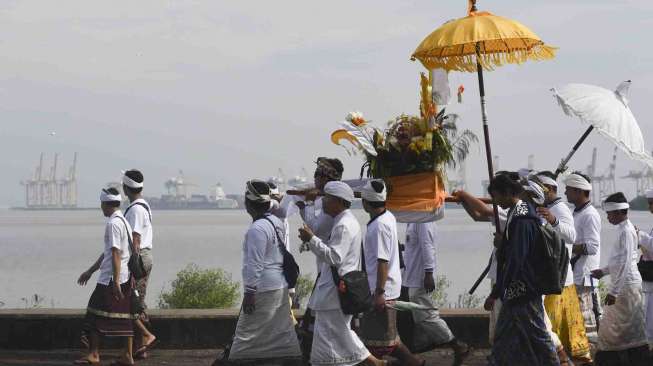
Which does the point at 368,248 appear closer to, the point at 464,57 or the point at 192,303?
the point at 464,57

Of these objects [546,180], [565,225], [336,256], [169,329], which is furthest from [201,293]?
[336,256]

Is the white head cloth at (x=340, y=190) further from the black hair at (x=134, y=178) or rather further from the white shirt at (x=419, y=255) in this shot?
the black hair at (x=134, y=178)

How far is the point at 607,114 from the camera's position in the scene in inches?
396

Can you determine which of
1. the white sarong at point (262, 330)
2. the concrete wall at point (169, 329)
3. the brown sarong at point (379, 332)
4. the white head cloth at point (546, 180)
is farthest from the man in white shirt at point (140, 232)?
the white head cloth at point (546, 180)

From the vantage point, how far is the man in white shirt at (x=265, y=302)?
984 cm

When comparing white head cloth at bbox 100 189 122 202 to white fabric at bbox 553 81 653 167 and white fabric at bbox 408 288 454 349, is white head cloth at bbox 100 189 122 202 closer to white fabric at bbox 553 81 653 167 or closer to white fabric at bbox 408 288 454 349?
white fabric at bbox 408 288 454 349

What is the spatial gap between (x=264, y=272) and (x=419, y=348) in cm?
173

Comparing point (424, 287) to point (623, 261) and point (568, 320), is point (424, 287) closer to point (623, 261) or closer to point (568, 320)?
point (568, 320)

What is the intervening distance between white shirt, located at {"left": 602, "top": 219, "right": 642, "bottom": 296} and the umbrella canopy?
5.85 feet

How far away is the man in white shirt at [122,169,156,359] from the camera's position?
11195 mm

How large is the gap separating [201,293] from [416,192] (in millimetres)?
9129

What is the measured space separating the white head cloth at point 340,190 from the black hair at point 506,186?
111cm

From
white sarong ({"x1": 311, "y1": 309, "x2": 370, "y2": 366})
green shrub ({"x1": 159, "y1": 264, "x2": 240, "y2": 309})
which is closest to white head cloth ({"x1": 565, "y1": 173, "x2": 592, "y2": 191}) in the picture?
white sarong ({"x1": 311, "y1": 309, "x2": 370, "y2": 366})

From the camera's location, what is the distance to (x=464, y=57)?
33.7 feet
